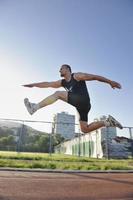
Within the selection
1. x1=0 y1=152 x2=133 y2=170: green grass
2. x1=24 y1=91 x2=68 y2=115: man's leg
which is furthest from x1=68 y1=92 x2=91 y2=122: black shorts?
x1=0 y1=152 x2=133 y2=170: green grass

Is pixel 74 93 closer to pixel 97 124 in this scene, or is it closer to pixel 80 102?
pixel 80 102

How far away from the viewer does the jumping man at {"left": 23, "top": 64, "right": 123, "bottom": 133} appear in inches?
215

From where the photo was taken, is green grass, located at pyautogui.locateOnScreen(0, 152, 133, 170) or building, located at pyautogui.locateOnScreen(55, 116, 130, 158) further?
building, located at pyautogui.locateOnScreen(55, 116, 130, 158)

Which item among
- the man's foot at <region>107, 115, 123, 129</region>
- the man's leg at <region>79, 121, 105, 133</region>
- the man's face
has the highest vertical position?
the man's face

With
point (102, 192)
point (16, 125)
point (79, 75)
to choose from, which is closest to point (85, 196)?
point (102, 192)

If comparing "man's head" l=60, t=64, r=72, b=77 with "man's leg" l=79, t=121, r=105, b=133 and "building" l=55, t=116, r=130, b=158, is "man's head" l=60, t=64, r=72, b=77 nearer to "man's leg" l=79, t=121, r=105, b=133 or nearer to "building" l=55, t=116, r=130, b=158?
"man's leg" l=79, t=121, r=105, b=133

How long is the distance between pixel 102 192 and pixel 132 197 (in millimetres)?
744

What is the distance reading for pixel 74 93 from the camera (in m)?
5.46

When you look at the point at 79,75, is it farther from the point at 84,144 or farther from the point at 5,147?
the point at 84,144

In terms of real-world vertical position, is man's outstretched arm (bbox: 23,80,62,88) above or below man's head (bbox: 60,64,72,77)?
below

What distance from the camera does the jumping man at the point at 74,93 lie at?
545 cm

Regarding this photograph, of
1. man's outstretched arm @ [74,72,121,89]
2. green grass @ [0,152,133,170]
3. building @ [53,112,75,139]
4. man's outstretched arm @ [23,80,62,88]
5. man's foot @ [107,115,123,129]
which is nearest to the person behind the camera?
man's outstretched arm @ [74,72,121,89]

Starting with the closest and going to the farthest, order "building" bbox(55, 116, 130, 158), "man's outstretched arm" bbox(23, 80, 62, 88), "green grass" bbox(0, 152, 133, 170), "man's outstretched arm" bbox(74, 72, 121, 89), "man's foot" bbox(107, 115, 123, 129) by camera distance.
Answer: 1. "man's outstretched arm" bbox(74, 72, 121, 89)
2. "man's outstretched arm" bbox(23, 80, 62, 88)
3. "man's foot" bbox(107, 115, 123, 129)
4. "green grass" bbox(0, 152, 133, 170)
5. "building" bbox(55, 116, 130, 158)

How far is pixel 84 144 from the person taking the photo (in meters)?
26.8
